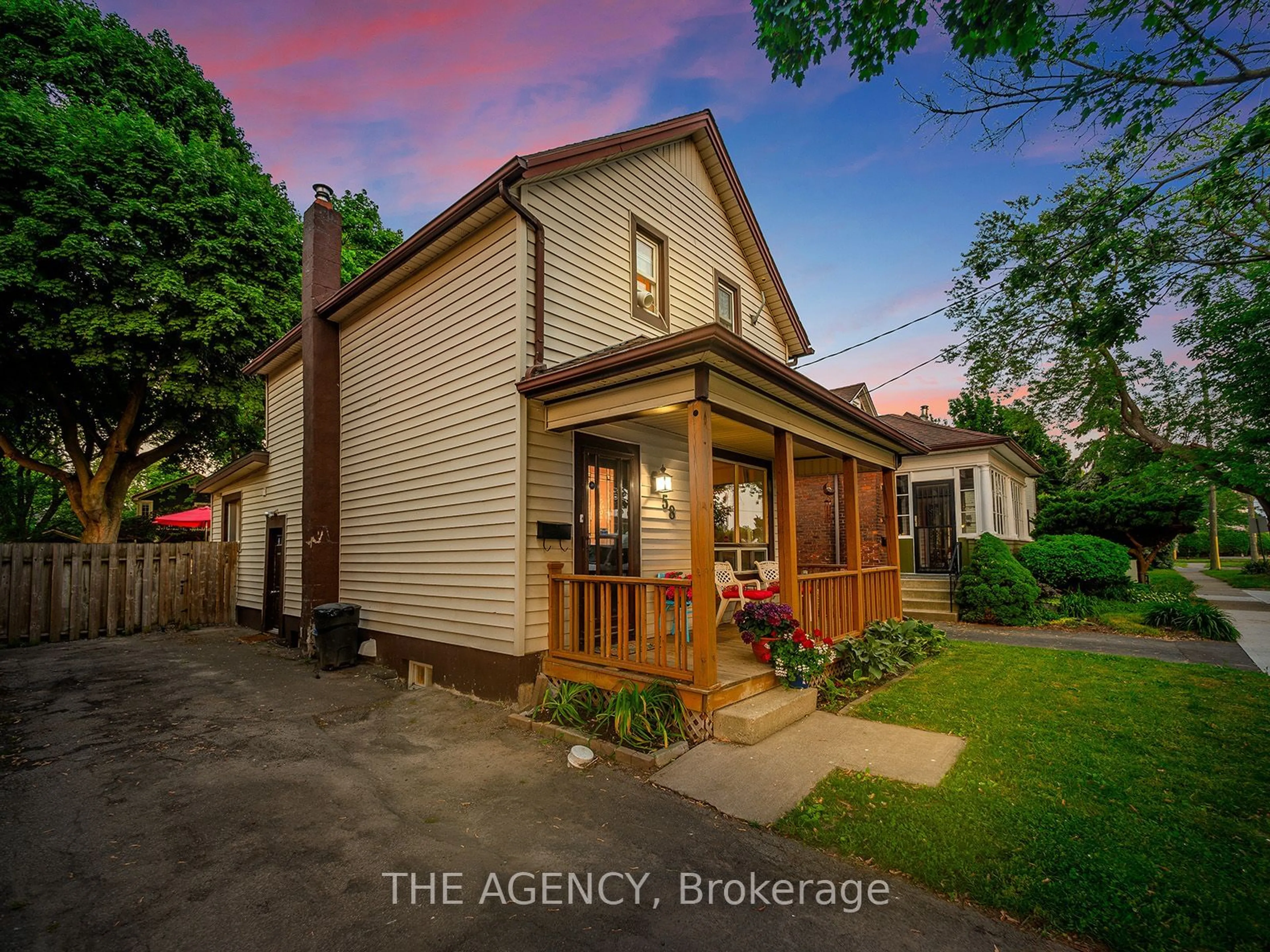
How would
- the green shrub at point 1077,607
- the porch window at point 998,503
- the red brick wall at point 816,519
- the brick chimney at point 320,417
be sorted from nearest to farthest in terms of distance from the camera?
the brick chimney at point 320,417 < the green shrub at point 1077,607 < the porch window at point 998,503 < the red brick wall at point 816,519

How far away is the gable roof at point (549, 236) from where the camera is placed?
6309 millimetres

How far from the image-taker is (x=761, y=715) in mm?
4805

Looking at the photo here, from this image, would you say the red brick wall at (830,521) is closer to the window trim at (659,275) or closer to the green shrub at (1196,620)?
the green shrub at (1196,620)

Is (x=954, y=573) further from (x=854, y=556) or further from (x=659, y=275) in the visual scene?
(x=659, y=275)

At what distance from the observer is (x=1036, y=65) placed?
450 cm

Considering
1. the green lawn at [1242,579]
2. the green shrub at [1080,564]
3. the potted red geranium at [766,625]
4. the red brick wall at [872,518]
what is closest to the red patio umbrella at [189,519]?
the potted red geranium at [766,625]

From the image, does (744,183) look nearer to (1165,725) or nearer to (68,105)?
(1165,725)

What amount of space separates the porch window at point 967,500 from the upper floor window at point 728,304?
783 centimetres

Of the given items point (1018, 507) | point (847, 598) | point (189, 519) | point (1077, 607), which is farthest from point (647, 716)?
point (189, 519)

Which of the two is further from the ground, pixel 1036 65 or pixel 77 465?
pixel 1036 65

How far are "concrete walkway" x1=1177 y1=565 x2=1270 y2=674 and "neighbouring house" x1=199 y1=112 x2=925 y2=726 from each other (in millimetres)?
4782

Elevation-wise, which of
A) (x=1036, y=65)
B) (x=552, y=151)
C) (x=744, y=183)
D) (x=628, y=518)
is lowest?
(x=628, y=518)

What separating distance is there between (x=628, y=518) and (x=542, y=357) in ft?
7.98

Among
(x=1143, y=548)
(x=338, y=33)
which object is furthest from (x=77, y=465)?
(x=1143, y=548)
